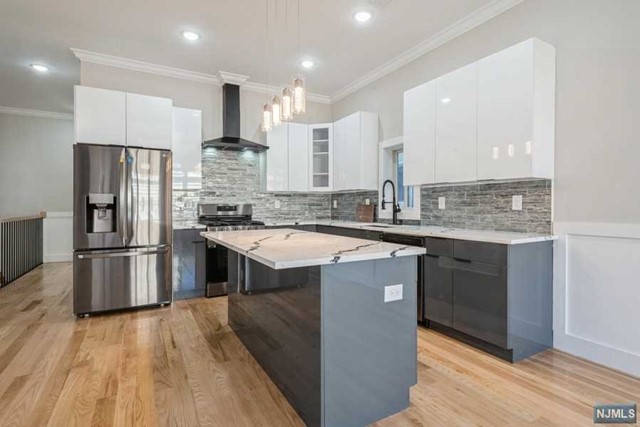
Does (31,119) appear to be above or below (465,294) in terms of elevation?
above

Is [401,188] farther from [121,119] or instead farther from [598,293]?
[121,119]

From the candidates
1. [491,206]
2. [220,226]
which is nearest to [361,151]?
[491,206]

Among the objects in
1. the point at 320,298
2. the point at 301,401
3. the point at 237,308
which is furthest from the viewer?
the point at 237,308

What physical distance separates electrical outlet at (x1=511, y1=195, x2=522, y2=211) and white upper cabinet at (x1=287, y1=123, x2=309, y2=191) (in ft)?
9.31

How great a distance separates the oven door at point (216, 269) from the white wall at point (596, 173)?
342 centimetres

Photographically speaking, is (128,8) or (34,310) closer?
(128,8)

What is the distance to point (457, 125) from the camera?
9.94ft

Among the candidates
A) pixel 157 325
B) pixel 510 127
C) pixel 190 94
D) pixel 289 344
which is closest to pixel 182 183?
pixel 190 94

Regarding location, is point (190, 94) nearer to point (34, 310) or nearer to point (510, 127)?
point (34, 310)

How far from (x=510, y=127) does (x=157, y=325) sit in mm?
3486

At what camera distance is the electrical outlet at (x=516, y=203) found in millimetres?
2882

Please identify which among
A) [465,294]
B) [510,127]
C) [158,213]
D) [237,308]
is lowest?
[237,308]

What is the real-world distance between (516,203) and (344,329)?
2.06 metres

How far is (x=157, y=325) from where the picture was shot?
3238 mm
